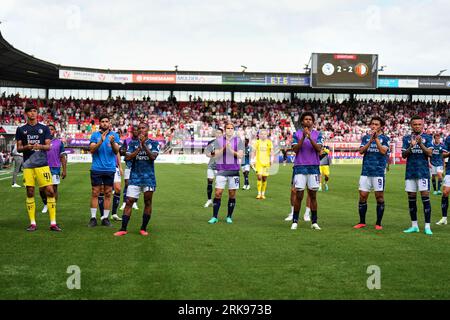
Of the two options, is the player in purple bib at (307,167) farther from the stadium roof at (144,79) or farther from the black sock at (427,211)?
the stadium roof at (144,79)

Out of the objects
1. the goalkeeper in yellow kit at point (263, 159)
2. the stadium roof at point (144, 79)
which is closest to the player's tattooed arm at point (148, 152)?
the goalkeeper in yellow kit at point (263, 159)

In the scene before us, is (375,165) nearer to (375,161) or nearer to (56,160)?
→ (375,161)

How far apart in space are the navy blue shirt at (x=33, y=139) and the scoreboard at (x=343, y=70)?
48.6 metres

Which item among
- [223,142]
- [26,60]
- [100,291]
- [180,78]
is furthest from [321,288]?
[180,78]

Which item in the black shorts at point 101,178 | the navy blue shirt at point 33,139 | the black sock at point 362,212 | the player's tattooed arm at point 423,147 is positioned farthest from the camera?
the black sock at point 362,212

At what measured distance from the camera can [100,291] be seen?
19.6 feet

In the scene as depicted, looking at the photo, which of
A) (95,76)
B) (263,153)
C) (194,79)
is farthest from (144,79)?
(263,153)

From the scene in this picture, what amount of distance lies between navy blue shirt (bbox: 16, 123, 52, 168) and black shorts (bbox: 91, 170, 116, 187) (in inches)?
42.6

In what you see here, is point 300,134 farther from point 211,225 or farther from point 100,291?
point 100,291

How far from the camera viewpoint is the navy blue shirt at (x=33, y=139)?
10391mm

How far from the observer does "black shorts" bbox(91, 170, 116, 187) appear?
1114cm

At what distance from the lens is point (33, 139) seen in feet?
34.1

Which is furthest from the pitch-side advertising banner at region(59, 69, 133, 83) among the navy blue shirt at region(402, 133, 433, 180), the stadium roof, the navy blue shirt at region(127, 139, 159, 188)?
the navy blue shirt at region(402, 133, 433, 180)

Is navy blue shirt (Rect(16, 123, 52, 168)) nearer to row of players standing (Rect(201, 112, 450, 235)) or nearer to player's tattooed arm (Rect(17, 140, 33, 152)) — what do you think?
player's tattooed arm (Rect(17, 140, 33, 152))
